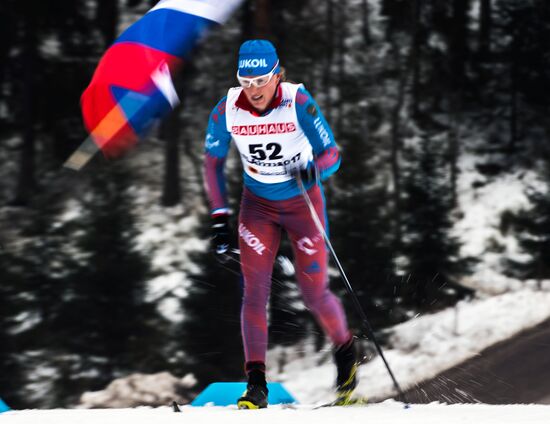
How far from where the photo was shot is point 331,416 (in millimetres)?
3352

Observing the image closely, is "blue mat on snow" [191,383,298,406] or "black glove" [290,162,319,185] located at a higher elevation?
"black glove" [290,162,319,185]

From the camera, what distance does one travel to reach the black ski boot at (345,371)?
3916mm

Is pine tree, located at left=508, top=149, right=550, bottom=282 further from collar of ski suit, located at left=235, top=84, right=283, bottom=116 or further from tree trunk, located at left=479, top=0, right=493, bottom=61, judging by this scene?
collar of ski suit, located at left=235, top=84, right=283, bottom=116

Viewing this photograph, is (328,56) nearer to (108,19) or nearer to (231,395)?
(108,19)

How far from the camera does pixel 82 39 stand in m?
12.5

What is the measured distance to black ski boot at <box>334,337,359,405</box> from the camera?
3916 millimetres

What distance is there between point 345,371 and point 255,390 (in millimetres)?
442

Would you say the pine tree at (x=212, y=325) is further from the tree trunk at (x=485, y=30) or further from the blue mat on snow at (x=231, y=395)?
A: the tree trunk at (x=485, y=30)

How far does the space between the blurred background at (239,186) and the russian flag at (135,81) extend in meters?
4.03

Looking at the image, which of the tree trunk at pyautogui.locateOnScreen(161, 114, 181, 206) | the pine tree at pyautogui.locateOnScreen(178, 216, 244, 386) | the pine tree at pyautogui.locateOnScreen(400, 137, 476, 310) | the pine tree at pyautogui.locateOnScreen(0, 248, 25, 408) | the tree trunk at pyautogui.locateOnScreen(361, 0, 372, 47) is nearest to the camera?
the pine tree at pyautogui.locateOnScreen(0, 248, 25, 408)

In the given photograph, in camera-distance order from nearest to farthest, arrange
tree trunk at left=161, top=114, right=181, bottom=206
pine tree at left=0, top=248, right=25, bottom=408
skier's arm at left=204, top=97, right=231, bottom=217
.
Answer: skier's arm at left=204, top=97, right=231, bottom=217
pine tree at left=0, top=248, right=25, bottom=408
tree trunk at left=161, top=114, right=181, bottom=206

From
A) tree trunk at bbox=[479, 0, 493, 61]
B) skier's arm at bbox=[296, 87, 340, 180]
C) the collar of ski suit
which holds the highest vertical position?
tree trunk at bbox=[479, 0, 493, 61]

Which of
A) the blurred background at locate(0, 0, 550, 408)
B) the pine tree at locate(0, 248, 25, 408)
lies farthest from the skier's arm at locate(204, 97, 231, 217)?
the pine tree at locate(0, 248, 25, 408)

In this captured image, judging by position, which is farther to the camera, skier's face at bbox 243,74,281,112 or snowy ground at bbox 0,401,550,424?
skier's face at bbox 243,74,281,112
